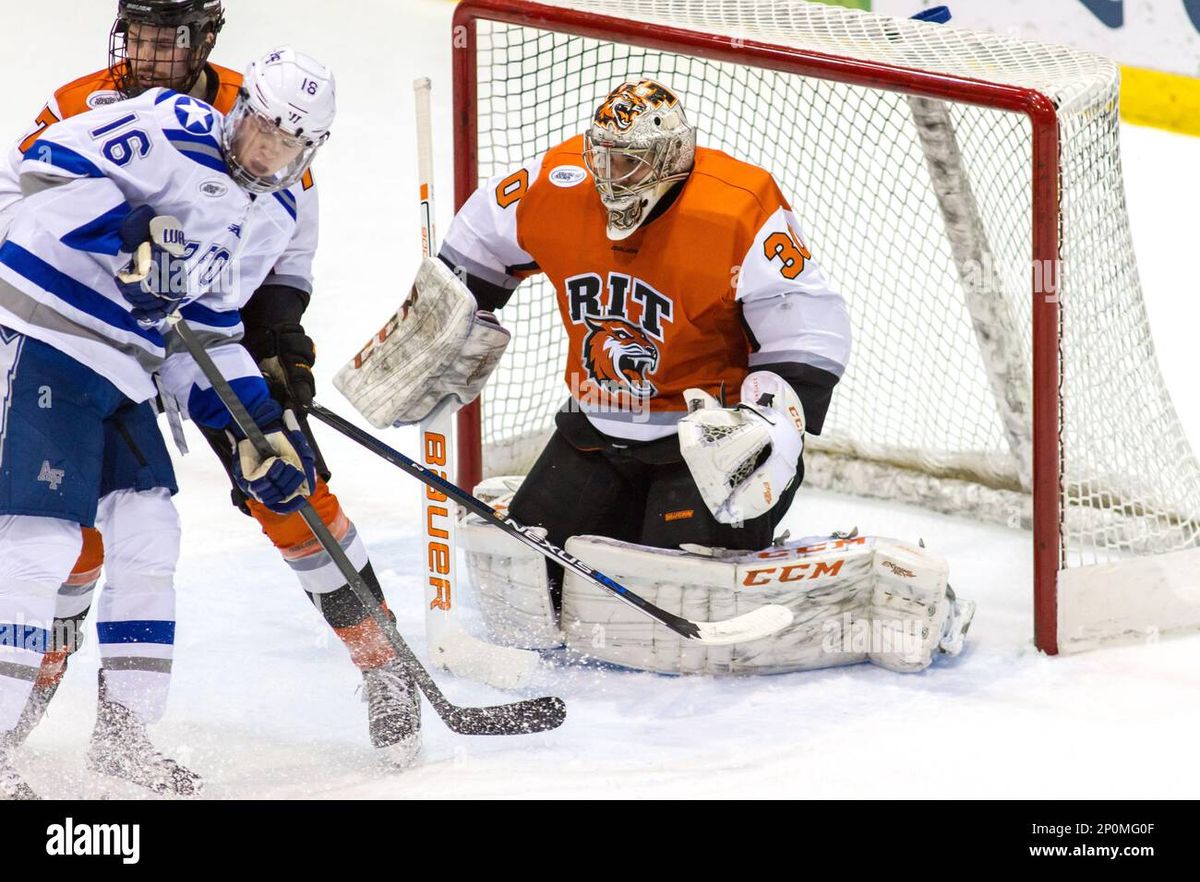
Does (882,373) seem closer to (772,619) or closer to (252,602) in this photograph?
(772,619)

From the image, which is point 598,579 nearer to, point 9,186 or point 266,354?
point 266,354

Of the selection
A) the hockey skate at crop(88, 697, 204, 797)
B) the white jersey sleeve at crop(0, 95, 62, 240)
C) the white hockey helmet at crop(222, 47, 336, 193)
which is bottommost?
the hockey skate at crop(88, 697, 204, 797)

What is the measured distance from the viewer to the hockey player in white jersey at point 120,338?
248 cm

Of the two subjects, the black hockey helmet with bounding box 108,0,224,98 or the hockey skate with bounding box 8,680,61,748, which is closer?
the hockey skate with bounding box 8,680,61,748

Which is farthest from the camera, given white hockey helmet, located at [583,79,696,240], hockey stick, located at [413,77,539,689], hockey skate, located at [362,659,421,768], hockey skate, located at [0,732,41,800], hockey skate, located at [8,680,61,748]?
hockey stick, located at [413,77,539,689]

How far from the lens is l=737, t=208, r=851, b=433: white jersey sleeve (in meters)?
2.96

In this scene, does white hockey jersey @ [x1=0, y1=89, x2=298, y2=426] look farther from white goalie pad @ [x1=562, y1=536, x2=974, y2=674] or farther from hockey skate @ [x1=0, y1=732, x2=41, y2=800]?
white goalie pad @ [x1=562, y1=536, x2=974, y2=674]

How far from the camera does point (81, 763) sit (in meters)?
2.75

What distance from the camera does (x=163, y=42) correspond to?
9.93 feet

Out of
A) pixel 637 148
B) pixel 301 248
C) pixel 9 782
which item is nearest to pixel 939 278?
pixel 637 148

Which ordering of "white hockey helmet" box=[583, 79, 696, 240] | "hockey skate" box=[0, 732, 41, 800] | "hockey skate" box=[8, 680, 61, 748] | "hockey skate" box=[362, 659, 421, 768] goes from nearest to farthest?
"hockey skate" box=[0, 732, 41, 800]
"hockey skate" box=[8, 680, 61, 748]
"hockey skate" box=[362, 659, 421, 768]
"white hockey helmet" box=[583, 79, 696, 240]

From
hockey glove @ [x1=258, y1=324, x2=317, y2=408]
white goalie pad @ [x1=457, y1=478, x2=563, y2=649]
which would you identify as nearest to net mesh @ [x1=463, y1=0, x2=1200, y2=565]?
white goalie pad @ [x1=457, y1=478, x2=563, y2=649]

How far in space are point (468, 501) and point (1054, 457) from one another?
0.98m

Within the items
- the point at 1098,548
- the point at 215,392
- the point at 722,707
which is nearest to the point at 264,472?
the point at 215,392
